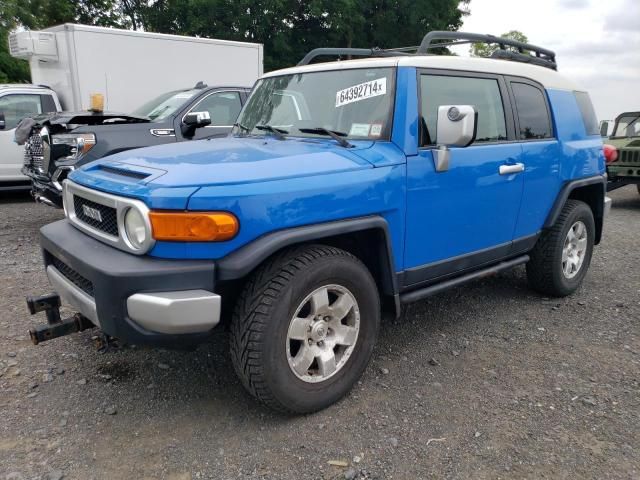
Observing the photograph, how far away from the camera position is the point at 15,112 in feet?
28.7

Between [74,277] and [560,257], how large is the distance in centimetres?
376

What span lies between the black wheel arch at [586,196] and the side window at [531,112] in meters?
0.53

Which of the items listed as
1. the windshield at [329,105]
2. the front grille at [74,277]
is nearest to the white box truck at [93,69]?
the windshield at [329,105]

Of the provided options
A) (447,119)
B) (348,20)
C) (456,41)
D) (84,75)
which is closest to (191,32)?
(348,20)

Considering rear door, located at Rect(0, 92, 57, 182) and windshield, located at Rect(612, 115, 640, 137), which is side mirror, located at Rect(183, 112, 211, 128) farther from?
windshield, located at Rect(612, 115, 640, 137)

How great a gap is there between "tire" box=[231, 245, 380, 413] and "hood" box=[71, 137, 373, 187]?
17.2 inches

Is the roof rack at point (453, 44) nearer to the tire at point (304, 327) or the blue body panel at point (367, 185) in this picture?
the blue body panel at point (367, 185)

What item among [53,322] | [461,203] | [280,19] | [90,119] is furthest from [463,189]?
[280,19]

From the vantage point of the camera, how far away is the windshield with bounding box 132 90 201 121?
23.1 ft

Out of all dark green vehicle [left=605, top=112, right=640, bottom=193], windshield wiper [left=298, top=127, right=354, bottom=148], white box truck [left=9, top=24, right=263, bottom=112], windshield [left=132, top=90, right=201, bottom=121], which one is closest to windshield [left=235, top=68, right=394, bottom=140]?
windshield wiper [left=298, top=127, right=354, bottom=148]

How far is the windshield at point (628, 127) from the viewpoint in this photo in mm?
10352

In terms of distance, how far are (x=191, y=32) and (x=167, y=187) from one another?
1871 cm

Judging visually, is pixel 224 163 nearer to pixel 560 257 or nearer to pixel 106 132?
pixel 560 257

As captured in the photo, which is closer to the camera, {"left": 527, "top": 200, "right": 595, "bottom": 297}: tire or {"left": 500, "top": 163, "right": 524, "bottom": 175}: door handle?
{"left": 500, "top": 163, "right": 524, "bottom": 175}: door handle
